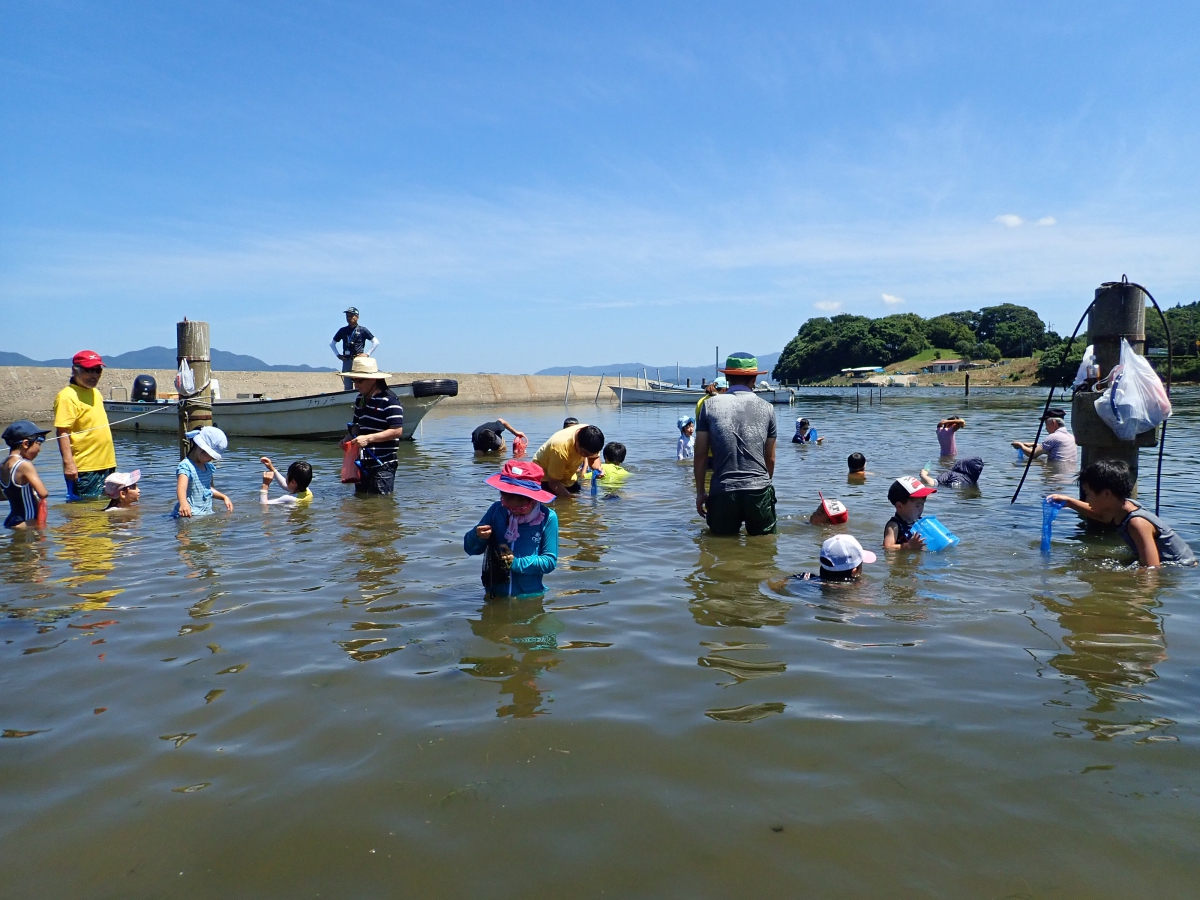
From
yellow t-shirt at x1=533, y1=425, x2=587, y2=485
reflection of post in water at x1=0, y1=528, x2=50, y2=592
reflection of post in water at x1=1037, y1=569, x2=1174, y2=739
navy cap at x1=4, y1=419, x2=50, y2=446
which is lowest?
reflection of post in water at x1=1037, y1=569, x2=1174, y2=739

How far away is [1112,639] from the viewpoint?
500 centimetres

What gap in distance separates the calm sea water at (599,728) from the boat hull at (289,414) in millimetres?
13379

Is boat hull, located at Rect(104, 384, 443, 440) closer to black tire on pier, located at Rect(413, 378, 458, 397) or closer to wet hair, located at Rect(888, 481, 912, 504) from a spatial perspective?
black tire on pier, located at Rect(413, 378, 458, 397)

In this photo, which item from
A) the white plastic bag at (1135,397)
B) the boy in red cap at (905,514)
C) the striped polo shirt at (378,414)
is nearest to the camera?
the boy in red cap at (905,514)

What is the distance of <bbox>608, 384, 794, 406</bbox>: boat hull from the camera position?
5262cm

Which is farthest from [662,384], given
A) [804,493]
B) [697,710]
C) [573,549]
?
[697,710]

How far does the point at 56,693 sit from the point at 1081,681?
561 centimetres

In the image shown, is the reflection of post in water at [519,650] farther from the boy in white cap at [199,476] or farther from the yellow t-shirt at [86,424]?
the yellow t-shirt at [86,424]

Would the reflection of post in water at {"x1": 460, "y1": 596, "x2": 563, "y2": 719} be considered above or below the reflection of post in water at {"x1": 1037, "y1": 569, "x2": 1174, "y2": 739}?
above

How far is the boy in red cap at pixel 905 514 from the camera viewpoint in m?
7.32

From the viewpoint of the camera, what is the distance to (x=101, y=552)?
7.75 meters

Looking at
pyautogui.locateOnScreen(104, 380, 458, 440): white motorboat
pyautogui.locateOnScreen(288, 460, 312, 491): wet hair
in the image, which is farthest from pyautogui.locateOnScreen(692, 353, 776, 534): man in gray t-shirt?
pyautogui.locateOnScreen(104, 380, 458, 440): white motorboat

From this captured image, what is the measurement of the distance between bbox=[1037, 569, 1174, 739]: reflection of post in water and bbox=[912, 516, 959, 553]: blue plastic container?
4.04 feet

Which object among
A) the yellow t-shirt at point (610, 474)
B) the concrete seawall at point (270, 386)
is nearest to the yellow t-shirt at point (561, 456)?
the yellow t-shirt at point (610, 474)
